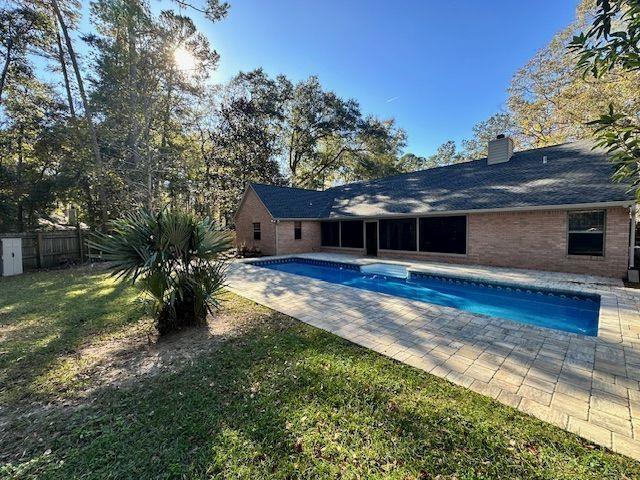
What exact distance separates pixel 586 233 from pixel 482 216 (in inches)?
120

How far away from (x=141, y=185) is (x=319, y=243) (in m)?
10.9

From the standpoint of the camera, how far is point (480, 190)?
11586 mm

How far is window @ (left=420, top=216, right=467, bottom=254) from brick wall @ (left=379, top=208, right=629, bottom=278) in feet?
1.00

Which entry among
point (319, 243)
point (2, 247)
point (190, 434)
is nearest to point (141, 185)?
point (2, 247)

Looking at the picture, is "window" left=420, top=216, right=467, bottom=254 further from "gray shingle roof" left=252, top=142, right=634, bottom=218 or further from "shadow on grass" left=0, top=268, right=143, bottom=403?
"shadow on grass" left=0, top=268, right=143, bottom=403

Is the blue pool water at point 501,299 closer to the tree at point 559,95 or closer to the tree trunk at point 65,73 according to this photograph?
the tree at point 559,95

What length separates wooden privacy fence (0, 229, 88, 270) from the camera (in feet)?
39.7

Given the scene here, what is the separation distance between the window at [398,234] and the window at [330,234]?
321cm

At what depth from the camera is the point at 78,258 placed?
13945mm

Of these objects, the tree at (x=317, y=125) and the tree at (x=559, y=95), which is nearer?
the tree at (x=559, y=95)

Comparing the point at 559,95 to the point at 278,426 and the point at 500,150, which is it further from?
the point at 278,426

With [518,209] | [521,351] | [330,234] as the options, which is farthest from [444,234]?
[521,351]

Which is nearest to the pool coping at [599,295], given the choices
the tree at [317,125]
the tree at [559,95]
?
the tree at [559,95]

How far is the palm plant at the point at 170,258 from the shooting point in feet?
14.4
